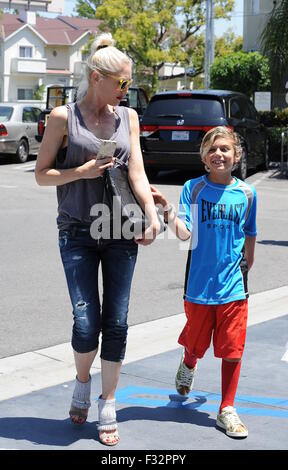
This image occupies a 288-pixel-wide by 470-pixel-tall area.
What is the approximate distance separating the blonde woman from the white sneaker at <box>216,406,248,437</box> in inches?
21.4

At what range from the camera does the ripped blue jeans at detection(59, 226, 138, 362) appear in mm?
3951

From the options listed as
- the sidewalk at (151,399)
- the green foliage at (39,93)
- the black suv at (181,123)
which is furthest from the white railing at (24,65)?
the sidewalk at (151,399)

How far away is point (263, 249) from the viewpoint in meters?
9.77

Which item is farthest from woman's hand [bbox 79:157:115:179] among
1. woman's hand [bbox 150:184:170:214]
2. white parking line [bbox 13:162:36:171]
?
white parking line [bbox 13:162:36:171]

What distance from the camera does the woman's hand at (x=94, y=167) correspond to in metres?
3.79

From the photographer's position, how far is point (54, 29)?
77.4m

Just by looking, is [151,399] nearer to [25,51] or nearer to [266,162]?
[266,162]

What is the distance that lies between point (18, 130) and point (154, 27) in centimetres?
3435

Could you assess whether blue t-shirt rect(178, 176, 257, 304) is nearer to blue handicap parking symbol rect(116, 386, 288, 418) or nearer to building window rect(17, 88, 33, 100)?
blue handicap parking symbol rect(116, 386, 288, 418)

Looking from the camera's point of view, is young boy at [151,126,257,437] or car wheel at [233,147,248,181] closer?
young boy at [151,126,257,437]
